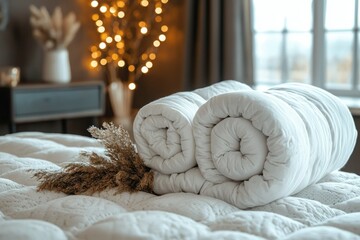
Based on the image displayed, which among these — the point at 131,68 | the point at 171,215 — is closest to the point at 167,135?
the point at 171,215

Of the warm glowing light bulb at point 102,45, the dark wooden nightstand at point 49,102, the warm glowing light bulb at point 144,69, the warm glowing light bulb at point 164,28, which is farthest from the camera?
the warm glowing light bulb at point 164,28

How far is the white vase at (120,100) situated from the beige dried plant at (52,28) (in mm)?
628

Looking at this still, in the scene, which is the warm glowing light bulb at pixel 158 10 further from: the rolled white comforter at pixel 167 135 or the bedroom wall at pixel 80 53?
the rolled white comforter at pixel 167 135

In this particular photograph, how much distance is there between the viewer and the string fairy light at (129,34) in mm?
4754

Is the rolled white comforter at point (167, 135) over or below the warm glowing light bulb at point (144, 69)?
over

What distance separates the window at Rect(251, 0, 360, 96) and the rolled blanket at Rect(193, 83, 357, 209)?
291cm

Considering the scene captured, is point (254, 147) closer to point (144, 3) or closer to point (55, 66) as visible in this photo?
point (55, 66)

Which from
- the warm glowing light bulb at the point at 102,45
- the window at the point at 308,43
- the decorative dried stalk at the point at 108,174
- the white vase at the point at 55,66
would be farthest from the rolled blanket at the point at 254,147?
the warm glowing light bulb at the point at 102,45

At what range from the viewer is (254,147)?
134 centimetres

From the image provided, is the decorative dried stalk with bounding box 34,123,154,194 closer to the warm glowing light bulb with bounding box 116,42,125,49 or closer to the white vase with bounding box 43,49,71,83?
the white vase with bounding box 43,49,71,83

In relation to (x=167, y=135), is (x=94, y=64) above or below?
below

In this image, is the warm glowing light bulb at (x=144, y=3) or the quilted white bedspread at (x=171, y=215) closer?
the quilted white bedspread at (x=171, y=215)

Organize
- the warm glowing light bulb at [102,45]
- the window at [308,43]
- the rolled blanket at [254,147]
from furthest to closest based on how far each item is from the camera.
Answer: the warm glowing light bulb at [102,45], the window at [308,43], the rolled blanket at [254,147]

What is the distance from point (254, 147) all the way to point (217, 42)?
10.4 feet
